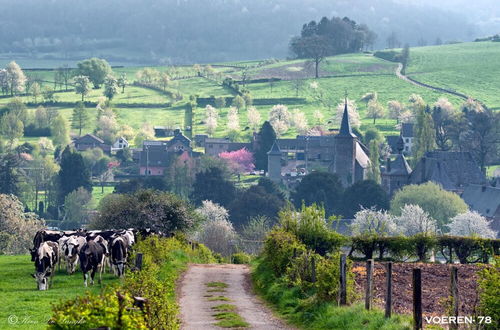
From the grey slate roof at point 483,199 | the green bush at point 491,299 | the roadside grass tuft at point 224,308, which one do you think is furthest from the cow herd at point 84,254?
the grey slate roof at point 483,199

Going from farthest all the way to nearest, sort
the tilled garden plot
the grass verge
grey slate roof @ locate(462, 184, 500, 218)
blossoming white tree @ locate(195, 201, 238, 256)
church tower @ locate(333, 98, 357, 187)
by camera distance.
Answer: church tower @ locate(333, 98, 357, 187) → grey slate roof @ locate(462, 184, 500, 218) → blossoming white tree @ locate(195, 201, 238, 256) → the tilled garden plot → the grass verge

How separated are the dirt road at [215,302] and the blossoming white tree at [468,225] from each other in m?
82.4

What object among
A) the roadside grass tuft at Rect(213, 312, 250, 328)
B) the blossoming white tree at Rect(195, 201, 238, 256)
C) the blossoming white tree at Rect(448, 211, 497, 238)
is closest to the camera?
the roadside grass tuft at Rect(213, 312, 250, 328)

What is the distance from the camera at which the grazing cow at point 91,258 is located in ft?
119

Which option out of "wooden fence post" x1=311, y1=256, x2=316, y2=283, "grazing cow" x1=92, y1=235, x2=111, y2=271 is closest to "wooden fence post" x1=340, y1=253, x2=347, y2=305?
"wooden fence post" x1=311, y1=256, x2=316, y2=283

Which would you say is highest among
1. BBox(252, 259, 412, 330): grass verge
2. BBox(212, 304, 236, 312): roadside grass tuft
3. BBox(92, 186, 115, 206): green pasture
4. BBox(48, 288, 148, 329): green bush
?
BBox(48, 288, 148, 329): green bush

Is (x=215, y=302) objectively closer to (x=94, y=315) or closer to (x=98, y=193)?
(x=94, y=315)

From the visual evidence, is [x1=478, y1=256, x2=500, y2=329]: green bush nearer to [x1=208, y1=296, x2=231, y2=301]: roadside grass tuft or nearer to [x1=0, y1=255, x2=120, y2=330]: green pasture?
[x1=0, y1=255, x2=120, y2=330]: green pasture

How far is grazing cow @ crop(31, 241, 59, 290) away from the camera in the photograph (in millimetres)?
35656

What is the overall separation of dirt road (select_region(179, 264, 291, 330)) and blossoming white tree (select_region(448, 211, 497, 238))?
8236 cm

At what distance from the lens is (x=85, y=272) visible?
3622cm

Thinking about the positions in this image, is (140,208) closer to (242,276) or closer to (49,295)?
(242,276)

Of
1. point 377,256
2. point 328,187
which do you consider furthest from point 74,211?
point 377,256

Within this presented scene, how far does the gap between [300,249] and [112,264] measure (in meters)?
6.69
